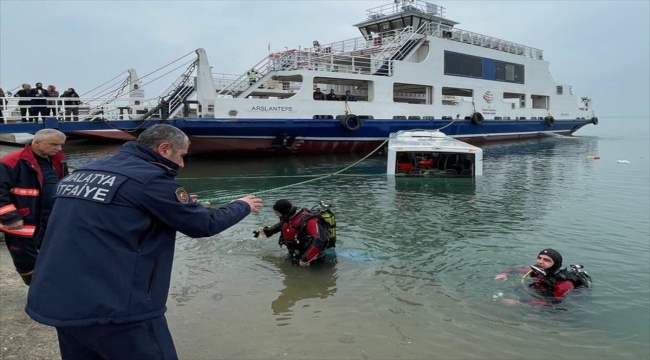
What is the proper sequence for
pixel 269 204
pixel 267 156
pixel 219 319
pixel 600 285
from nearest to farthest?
pixel 219 319 → pixel 600 285 → pixel 269 204 → pixel 267 156

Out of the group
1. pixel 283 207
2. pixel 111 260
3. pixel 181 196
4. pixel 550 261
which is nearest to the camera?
pixel 111 260

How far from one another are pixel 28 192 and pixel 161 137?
2.16 meters

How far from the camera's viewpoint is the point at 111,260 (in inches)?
74.2

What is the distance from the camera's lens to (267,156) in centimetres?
→ 1859

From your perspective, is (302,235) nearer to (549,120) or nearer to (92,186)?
(92,186)

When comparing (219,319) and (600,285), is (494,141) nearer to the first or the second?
(600,285)

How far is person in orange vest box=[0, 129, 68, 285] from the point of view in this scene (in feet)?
11.5

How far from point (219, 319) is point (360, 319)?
1277 mm

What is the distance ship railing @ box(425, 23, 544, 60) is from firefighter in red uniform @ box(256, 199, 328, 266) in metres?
19.4

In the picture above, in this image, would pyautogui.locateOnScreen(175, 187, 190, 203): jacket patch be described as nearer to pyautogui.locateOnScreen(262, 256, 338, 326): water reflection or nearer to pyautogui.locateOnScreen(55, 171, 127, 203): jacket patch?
pyautogui.locateOnScreen(55, 171, 127, 203): jacket patch

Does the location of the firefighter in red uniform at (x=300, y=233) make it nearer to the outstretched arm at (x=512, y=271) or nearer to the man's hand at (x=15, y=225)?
the outstretched arm at (x=512, y=271)

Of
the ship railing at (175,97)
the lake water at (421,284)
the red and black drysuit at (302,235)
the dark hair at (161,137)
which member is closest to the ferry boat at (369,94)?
the ship railing at (175,97)

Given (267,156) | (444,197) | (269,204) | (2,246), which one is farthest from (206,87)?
(2,246)

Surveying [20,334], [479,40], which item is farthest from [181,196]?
[479,40]
